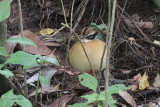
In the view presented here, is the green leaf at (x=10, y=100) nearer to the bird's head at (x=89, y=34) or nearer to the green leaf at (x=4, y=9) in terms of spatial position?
the green leaf at (x=4, y=9)

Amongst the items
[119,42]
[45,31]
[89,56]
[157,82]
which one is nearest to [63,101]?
[89,56]

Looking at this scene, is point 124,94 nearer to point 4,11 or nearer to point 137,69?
point 137,69

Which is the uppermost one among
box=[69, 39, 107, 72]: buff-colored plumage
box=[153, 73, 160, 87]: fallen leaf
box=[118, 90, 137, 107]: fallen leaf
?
box=[69, 39, 107, 72]: buff-colored plumage

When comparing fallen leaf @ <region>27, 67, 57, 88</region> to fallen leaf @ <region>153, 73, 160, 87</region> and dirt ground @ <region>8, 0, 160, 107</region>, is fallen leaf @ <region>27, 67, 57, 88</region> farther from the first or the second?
fallen leaf @ <region>153, 73, 160, 87</region>

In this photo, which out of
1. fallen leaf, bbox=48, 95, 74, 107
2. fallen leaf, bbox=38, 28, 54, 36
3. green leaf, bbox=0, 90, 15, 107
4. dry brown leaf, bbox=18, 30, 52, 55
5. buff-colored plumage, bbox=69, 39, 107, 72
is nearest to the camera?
green leaf, bbox=0, 90, 15, 107

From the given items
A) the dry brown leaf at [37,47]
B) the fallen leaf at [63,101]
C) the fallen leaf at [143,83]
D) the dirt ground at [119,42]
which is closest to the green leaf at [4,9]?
the dirt ground at [119,42]

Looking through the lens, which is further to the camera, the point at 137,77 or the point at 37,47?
the point at 37,47

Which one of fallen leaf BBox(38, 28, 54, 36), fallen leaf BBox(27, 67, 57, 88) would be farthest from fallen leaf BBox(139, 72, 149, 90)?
fallen leaf BBox(38, 28, 54, 36)

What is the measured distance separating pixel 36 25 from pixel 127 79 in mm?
2384

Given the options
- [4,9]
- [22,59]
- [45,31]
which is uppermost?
[4,9]

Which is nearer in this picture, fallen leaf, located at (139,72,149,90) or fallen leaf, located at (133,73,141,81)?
fallen leaf, located at (139,72,149,90)

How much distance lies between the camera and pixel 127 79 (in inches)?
148

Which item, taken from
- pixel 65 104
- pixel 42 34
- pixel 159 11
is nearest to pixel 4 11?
pixel 65 104

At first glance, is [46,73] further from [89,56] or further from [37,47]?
[89,56]
